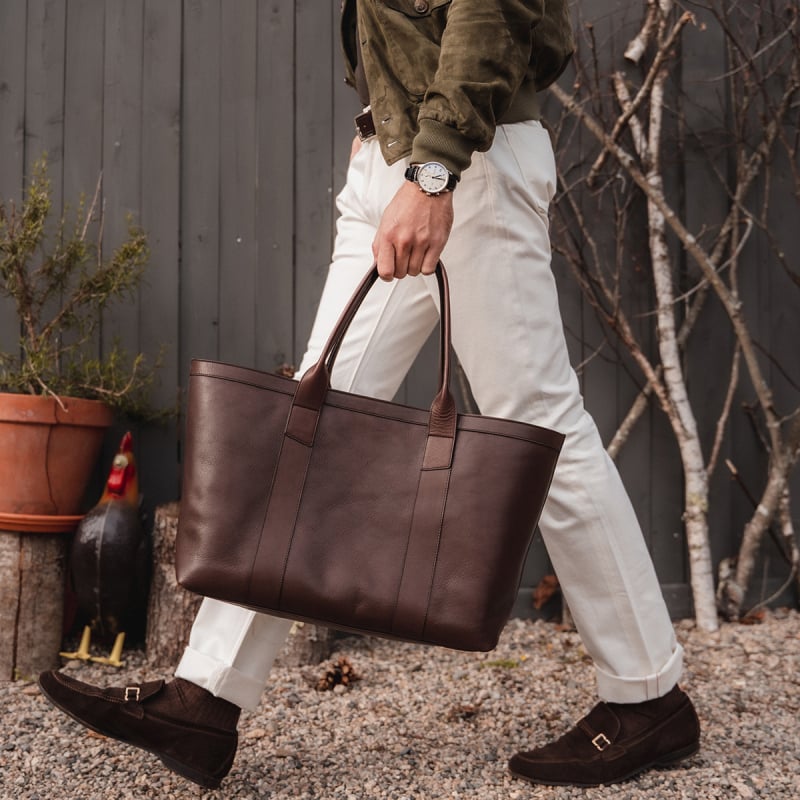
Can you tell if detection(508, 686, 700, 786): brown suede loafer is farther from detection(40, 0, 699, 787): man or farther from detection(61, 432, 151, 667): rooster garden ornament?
detection(61, 432, 151, 667): rooster garden ornament

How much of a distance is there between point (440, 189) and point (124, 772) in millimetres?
1231

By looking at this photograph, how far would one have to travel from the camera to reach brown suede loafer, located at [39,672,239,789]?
4.61 feet

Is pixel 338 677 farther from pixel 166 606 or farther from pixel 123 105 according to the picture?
pixel 123 105

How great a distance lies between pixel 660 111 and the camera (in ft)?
8.83

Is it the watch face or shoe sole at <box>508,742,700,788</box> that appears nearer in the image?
the watch face

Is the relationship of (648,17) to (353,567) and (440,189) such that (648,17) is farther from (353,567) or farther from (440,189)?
(353,567)

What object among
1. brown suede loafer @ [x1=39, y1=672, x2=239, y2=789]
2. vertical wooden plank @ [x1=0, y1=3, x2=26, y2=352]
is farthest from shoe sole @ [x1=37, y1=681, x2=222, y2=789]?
vertical wooden plank @ [x1=0, y1=3, x2=26, y2=352]

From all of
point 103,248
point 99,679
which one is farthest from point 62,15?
point 99,679

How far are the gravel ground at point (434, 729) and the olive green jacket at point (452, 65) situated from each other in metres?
1.14

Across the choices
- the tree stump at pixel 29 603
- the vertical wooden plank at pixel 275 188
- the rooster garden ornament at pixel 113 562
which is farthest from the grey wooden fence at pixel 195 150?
the tree stump at pixel 29 603

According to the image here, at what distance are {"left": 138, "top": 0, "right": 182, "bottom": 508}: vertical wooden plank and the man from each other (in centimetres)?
127

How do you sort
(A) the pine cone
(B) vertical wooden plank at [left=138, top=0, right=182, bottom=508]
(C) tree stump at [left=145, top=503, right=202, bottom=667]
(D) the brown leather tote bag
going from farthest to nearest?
(B) vertical wooden plank at [left=138, top=0, right=182, bottom=508], (C) tree stump at [left=145, top=503, right=202, bottom=667], (A) the pine cone, (D) the brown leather tote bag

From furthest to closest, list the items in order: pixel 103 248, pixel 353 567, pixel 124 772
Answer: pixel 103 248 < pixel 124 772 < pixel 353 567

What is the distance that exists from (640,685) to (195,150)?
2.10m
